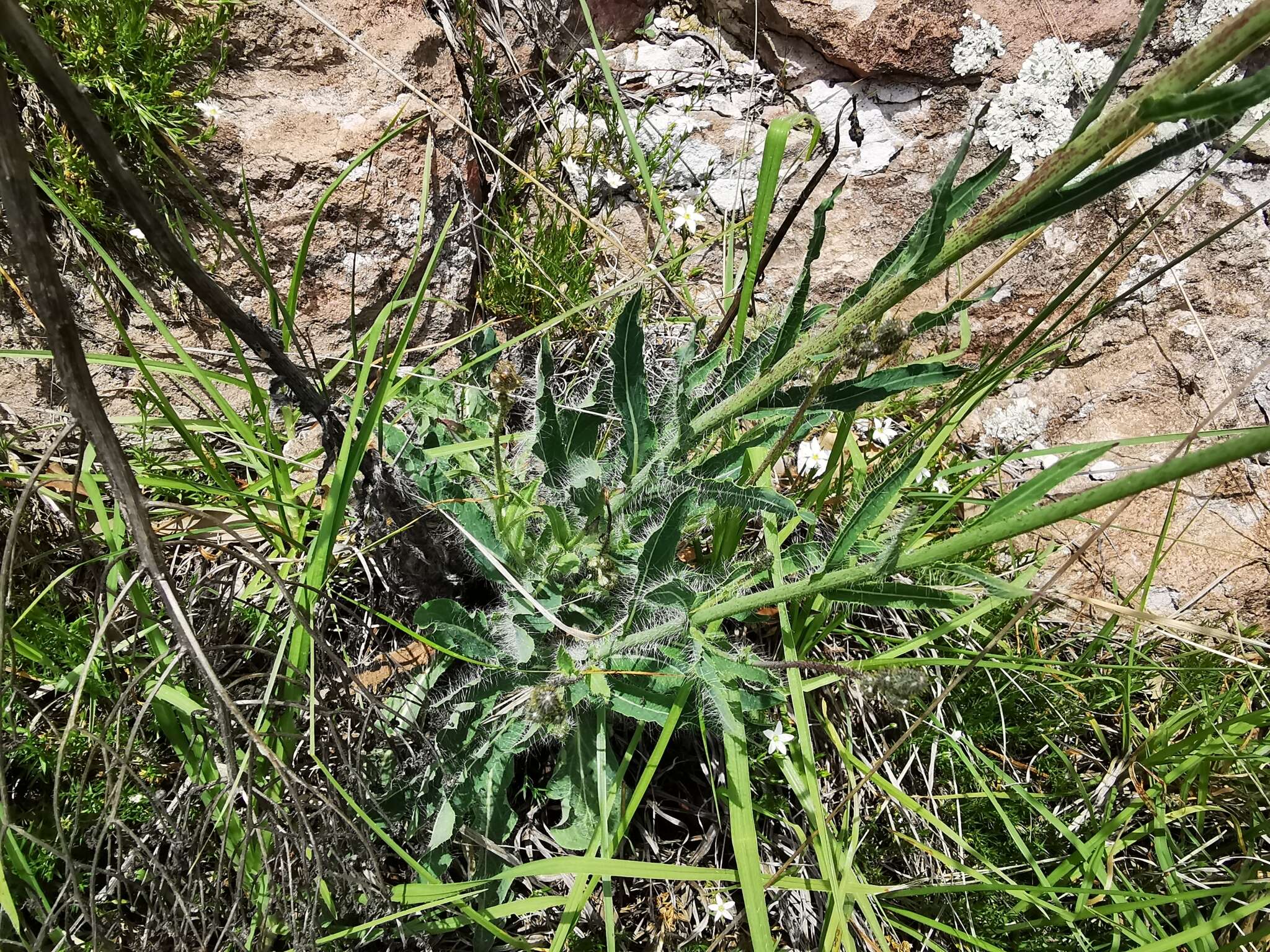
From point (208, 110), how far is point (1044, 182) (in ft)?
6.66

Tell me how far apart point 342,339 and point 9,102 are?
157 centimetres

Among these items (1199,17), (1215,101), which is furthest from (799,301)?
(1199,17)

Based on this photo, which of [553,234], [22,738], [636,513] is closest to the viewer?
[22,738]

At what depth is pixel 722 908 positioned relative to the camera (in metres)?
1.64

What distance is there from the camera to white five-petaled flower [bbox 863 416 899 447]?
2.18 meters

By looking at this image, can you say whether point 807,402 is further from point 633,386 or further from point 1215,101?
point 1215,101

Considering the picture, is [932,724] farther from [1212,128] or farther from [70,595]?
[70,595]

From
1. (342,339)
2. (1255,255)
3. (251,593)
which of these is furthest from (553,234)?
(1255,255)

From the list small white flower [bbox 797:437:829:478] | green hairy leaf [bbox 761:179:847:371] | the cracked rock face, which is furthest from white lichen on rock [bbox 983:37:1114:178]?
the cracked rock face

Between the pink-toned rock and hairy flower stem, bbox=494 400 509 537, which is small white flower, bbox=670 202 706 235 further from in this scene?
hairy flower stem, bbox=494 400 509 537

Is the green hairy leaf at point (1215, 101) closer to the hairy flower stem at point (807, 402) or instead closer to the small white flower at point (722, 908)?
the hairy flower stem at point (807, 402)

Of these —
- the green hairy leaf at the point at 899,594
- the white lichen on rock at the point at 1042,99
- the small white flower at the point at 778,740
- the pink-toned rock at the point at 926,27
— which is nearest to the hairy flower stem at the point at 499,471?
the green hairy leaf at the point at 899,594

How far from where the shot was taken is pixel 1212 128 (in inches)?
34.1

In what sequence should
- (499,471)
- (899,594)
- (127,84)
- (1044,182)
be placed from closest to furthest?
(1044,182)
(899,594)
(499,471)
(127,84)
